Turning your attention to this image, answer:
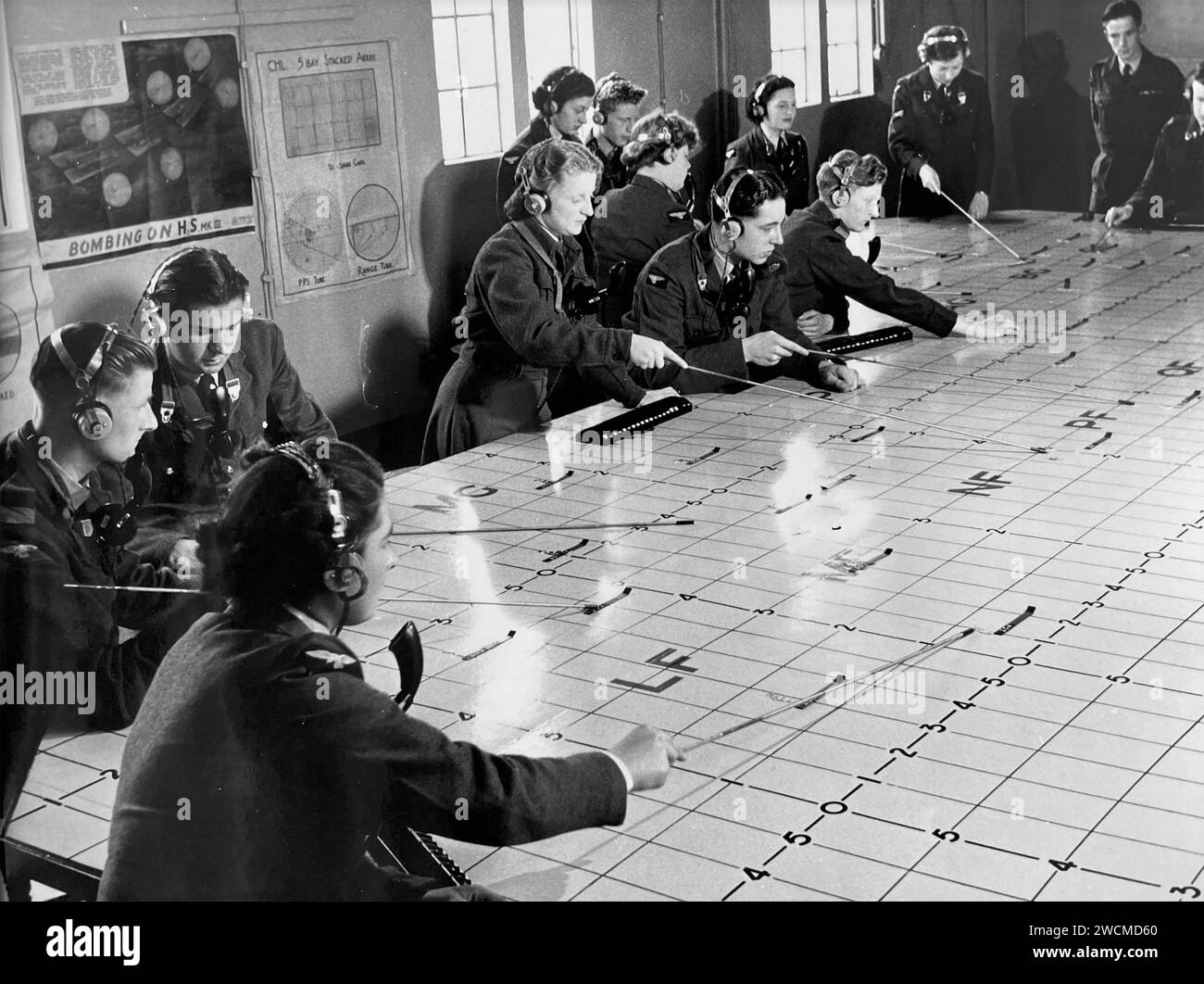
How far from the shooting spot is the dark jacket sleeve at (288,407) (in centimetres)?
315

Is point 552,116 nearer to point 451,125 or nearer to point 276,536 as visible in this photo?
point 451,125

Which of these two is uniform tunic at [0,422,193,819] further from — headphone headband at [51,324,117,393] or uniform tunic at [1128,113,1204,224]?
uniform tunic at [1128,113,1204,224]

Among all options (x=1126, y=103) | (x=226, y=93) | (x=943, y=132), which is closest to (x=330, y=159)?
(x=226, y=93)

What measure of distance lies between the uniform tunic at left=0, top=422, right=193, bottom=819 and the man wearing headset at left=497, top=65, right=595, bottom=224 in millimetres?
1942

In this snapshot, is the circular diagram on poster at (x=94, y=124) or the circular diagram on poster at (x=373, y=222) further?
the circular diagram on poster at (x=373, y=222)

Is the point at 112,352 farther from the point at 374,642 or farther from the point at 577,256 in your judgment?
the point at 577,256

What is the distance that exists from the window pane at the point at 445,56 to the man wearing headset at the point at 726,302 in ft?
2.51

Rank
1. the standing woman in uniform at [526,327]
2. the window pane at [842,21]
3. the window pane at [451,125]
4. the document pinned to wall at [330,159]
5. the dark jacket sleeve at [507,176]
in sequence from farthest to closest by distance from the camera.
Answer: the window pane at [842,21] < the dark jacket sleeve at [507,176] < the window pane at [451,125] < the standing woman in uniform at [526,327] < the document pinned to wall at [330,159]

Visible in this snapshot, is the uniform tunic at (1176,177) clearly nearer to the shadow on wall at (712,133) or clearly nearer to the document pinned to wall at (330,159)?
the shadow on wall at (712,133)

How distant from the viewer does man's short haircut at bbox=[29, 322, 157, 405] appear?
2.56m

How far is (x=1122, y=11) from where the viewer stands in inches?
200

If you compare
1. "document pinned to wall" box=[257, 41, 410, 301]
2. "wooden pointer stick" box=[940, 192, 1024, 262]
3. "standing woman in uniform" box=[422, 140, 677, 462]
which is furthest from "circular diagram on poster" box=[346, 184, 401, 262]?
"wooden pointer stick" box=[940, 192, 1024, 262]

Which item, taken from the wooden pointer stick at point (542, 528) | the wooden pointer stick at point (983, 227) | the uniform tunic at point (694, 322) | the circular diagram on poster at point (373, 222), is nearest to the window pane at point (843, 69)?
the wooden pointer stick at point (983, 227)

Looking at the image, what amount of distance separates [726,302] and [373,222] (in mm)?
1060
